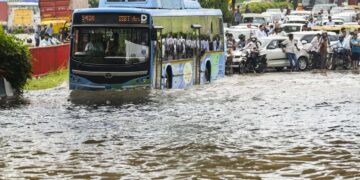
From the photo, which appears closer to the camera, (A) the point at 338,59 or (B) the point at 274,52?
(B) the point at 274,52

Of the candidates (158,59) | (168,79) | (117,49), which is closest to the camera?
(117,49)

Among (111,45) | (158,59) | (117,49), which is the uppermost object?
(111,45)

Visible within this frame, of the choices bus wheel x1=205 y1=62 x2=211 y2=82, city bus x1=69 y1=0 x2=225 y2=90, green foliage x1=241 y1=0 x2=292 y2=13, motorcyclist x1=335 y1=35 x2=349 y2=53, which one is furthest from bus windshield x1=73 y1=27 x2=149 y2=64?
green foliage x1=241 y1=0 x2=292 y2=13

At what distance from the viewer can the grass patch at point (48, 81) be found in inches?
1147

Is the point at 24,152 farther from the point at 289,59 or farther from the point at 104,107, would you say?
the point at 289,59

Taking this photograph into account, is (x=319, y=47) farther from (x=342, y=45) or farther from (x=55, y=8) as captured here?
(x=55, y=8)

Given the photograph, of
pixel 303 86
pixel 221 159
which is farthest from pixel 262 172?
pixel 303 86

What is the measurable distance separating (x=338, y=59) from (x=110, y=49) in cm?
1683

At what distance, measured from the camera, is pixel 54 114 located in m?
21.2

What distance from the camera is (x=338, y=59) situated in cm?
4075

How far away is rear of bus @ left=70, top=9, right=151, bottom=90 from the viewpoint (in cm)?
2600

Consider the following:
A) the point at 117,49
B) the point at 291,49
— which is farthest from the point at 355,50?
the point at 117,49

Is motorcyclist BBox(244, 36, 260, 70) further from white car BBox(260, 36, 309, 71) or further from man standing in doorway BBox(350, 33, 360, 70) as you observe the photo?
man standing in doorway BBox(350, 33, 360, 70)

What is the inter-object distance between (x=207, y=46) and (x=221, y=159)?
18.4m
